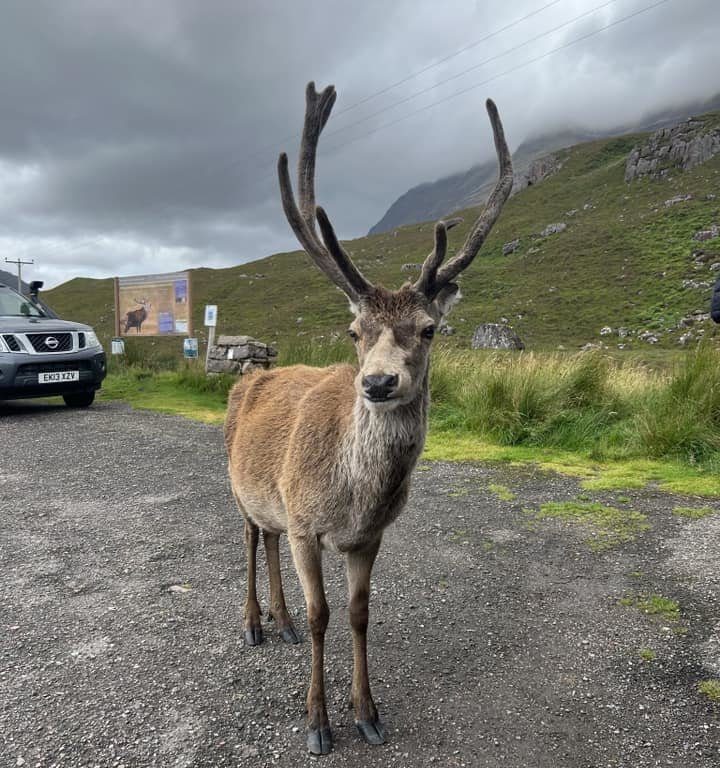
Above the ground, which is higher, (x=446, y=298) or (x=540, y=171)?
(x=540, y=171)

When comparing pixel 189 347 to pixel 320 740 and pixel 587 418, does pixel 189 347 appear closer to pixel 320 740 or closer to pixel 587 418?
pixel 587 418

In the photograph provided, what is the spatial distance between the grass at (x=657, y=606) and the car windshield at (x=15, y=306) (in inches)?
491

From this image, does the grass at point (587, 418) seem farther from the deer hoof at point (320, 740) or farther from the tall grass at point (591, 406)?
the deer hoof at point (320, 740)

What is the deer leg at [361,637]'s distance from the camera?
10.0ft

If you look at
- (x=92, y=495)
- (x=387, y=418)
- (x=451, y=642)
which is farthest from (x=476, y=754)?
(x=92, y=495)

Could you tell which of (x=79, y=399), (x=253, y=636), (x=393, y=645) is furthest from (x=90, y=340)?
(x=393, y=645)

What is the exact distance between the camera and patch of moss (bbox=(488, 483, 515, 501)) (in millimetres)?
6749

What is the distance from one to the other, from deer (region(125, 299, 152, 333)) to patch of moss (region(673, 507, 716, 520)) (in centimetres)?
1652

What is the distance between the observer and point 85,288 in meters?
91.2

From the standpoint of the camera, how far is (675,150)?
8719 centimetres

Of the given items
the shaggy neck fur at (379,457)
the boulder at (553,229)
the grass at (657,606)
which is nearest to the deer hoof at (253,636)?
the shaggy neck fur at (379,457)

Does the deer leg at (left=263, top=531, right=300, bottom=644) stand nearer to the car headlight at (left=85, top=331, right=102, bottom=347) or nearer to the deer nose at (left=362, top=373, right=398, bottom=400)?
the deer nose at (left=362, top=373, right=398, bottom=400)

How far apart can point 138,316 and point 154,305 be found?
84 cm

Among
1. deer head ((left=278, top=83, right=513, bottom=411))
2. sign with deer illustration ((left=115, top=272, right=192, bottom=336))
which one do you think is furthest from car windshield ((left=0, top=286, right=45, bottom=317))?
deer head ((left=278, top=83, right=513, bottom=411))
